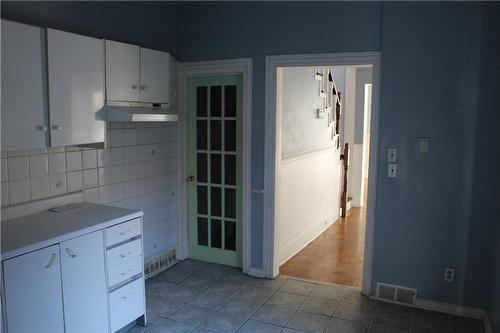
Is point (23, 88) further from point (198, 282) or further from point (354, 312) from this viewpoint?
point (354, 312)

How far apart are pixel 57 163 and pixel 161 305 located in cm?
141

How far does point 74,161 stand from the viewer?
325cm

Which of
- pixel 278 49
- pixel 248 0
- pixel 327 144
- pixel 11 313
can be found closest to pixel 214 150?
pixel 278 49

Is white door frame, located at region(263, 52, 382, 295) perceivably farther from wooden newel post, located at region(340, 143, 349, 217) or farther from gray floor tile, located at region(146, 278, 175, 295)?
wooden newel post, located at region(340, 143, 349, 217)

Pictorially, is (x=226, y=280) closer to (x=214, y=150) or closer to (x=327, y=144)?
(x=214, y=150)

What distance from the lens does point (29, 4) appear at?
9.30 feet

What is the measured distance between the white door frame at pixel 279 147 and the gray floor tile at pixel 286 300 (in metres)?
0.37

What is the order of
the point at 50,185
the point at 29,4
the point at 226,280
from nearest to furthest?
the point at 29,4
the point at 50,185
the point at 226,280

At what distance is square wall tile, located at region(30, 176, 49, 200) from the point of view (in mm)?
2945

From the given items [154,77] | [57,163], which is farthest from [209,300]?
[154,77]

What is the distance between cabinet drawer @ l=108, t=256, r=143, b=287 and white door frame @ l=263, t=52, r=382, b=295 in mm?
1382

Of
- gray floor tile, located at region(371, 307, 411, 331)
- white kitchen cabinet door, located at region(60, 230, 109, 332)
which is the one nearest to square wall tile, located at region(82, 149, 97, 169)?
white kitchen cabinet door, located at region(60, 230, 109, 332)

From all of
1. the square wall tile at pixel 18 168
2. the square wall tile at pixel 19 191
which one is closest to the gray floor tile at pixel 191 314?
the square wall tile at pixel 19 191

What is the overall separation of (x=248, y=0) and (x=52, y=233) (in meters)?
2.66
